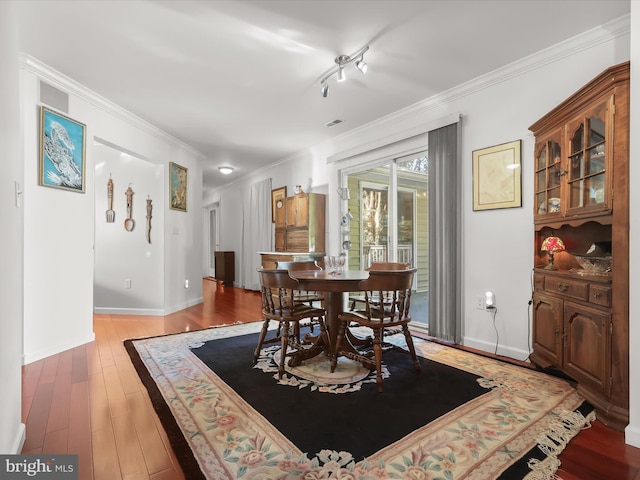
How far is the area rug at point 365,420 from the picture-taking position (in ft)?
5.21

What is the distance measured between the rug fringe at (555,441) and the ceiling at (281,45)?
2.77 m

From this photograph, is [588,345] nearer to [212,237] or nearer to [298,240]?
[298,240]

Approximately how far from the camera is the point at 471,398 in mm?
2299

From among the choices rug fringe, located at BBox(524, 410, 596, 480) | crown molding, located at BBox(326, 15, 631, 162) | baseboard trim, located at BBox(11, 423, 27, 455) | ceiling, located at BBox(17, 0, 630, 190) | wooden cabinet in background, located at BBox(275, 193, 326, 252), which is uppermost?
ceiling, located at BBox(17, 0, 630, 190)

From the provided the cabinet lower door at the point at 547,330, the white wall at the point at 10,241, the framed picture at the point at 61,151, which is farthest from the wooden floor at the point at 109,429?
the framed picture at the point at 61,151

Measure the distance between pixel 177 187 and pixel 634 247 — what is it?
18.4 ft

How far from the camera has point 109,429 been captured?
191 cm

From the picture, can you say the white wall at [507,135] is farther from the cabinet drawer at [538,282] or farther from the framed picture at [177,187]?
the framed picture at [177,187]

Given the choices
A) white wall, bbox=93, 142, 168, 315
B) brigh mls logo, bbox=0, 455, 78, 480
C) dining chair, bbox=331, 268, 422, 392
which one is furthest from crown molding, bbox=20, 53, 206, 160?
dining chair, bbox=331, 268, 422, 392

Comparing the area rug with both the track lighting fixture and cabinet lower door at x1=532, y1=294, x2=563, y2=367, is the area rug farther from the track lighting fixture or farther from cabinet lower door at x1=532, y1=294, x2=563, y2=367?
the track lighting fixture

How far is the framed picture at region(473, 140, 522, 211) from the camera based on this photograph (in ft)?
10.5

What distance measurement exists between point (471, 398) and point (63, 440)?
246 cm

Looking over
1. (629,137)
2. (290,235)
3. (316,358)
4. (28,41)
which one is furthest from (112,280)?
(629,137)

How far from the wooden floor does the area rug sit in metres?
0.08
